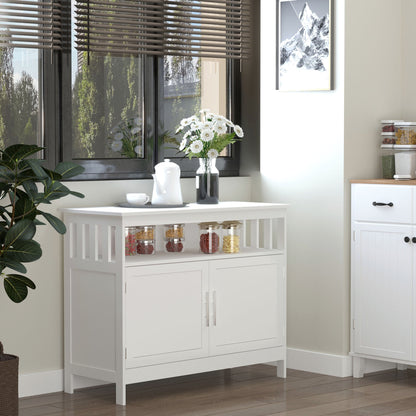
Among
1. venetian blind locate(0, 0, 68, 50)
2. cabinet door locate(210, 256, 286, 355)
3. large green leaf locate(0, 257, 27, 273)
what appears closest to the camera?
large green leaf locate(0, 257, 27, 273)

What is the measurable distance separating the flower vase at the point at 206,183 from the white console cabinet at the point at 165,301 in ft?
0.23

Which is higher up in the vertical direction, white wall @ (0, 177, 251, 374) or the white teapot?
the white teapot

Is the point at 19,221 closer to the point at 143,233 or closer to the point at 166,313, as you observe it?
the point at 143,233

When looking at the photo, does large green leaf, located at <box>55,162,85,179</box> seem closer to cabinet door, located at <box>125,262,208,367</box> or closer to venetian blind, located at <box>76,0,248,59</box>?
cabinet door, located at <box>125,262,208,367</box>

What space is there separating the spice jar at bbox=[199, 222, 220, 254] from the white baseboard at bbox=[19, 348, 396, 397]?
32.3 inches

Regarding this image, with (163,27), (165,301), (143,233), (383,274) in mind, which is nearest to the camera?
(165,301)

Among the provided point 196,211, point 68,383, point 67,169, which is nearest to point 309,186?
point 196,211

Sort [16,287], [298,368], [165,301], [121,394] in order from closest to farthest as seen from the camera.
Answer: [16,287]
[121,394]
[165,301]
[298,368]

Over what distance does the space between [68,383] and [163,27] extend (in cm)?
183

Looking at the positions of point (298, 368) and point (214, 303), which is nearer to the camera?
point (214, 303)

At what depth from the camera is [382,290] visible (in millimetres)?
4715

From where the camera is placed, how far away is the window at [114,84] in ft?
14.8

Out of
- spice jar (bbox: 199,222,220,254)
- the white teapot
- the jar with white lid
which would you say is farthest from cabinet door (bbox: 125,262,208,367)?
the jar with white lid

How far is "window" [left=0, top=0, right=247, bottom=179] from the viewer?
4.50 metres
